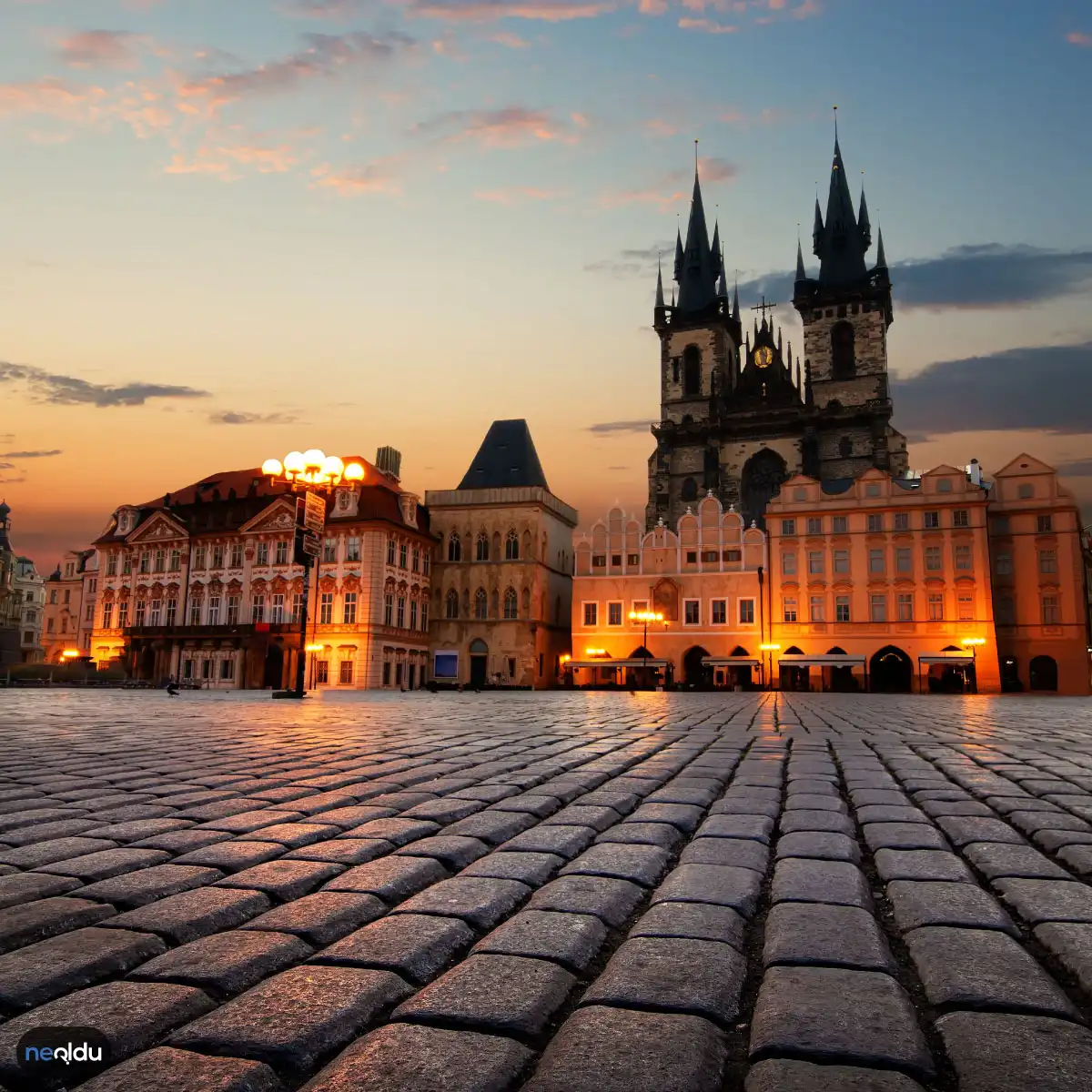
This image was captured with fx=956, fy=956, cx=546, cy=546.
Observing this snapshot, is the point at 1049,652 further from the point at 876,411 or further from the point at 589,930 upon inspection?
the point at 589,930

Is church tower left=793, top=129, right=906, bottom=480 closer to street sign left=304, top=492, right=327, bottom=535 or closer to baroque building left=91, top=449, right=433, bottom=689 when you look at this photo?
baroque building left=91, top=449, right=433, bottom=689

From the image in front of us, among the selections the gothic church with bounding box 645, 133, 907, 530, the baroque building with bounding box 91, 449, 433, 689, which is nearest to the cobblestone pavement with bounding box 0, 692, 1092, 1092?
the baroque building with bounding box 91, 449, 433, 689

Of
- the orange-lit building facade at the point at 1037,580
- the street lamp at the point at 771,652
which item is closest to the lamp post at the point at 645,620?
the street lamp at the point at 771,652

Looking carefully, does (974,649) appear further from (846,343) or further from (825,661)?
(846,343)

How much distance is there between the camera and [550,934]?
288 centimetres

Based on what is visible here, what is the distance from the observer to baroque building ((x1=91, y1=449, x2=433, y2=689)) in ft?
179

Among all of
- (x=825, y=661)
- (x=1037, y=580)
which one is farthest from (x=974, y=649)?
(x=825, y=661)

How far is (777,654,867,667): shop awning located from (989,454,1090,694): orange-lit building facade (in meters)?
8.25

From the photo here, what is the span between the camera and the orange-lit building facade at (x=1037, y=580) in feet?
166

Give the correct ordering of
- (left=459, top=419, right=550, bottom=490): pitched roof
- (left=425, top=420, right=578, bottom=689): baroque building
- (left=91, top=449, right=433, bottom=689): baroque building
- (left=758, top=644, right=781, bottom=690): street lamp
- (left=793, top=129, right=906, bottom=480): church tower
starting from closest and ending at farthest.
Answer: (left=758, top=644, right=781, bottom=690): street lamp → (left=91, top=449, right=433, bottom=689): baroque building → (left=425, top=420, right=578, bottom=689): baroque building → (left=459, top=419, right=550, bottom=490): pitched roof → (left=793, top=129, right=906, bottom=480): church tower

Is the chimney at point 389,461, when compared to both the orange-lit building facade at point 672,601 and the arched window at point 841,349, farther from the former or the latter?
the arched window at point 841,349

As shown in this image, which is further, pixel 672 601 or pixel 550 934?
pixel 672 601

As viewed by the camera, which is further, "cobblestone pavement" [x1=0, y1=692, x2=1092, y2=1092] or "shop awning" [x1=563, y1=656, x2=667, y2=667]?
"shop awning" [x1=563, y1=656, x2=667, y2=667]

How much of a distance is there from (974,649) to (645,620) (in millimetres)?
18093
